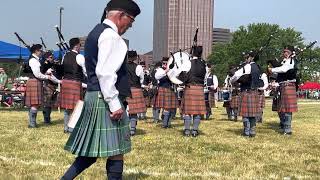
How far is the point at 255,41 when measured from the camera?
61625 mm

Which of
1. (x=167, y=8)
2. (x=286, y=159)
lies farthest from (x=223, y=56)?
(x=286, y=159)

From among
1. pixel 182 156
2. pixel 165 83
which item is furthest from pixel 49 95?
pixel 182 156

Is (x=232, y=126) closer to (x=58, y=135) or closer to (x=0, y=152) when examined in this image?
(x=58, y=135)

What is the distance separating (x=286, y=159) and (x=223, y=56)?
61506 millimetres

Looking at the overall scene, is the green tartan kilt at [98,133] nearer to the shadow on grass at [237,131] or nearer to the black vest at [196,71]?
the black vest at [196,71]

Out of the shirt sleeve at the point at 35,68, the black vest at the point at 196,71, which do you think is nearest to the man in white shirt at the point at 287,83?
the black vest at the point at 196,71

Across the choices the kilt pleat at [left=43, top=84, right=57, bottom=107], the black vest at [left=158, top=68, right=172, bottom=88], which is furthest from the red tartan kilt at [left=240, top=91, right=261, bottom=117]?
the kilt pleat at [left=43, top=84, right=57, bottom=107]

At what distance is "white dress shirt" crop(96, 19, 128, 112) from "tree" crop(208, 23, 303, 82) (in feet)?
185

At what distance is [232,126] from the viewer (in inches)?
487

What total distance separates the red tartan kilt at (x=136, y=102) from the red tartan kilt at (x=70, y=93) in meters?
1.02

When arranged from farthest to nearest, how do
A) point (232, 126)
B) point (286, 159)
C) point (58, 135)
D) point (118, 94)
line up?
1. point (232, 126)
2. point (58, 135)
3. point (286, 159)
4. point (118, 94)

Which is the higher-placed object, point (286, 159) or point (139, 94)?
point (139, 94)

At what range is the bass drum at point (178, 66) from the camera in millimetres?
9922

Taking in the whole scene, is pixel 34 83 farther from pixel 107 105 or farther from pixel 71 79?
pixel 107 105
